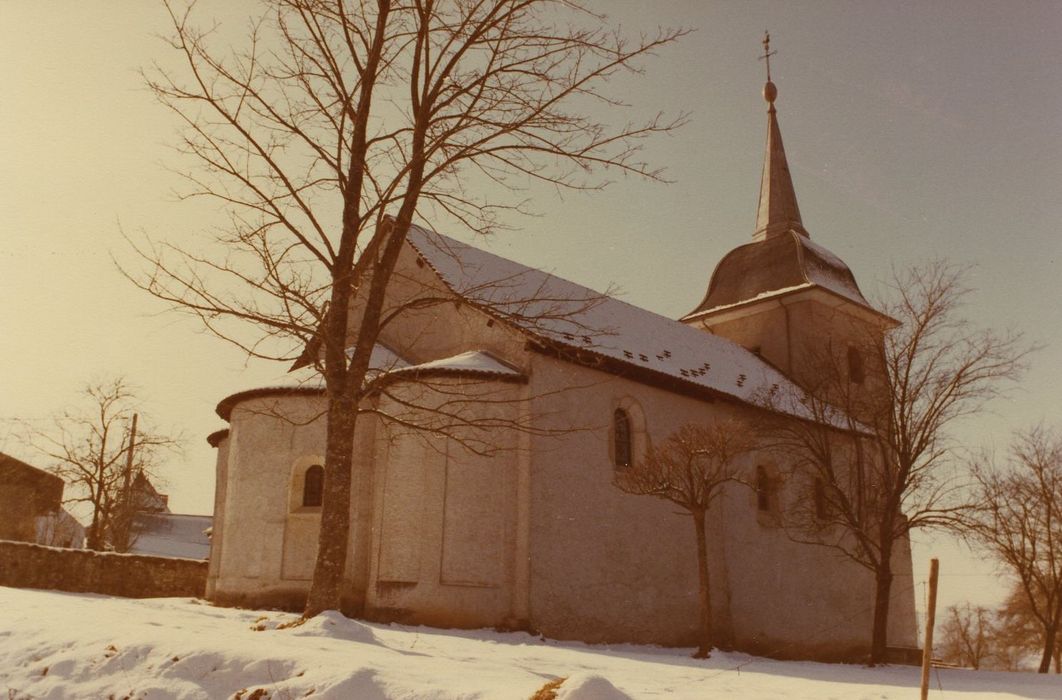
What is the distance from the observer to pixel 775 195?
110ft

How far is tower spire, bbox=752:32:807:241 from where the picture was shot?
108ft

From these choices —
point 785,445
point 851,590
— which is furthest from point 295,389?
point 851,590

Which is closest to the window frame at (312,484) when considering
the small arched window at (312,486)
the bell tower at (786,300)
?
the small arched window at (312,486)

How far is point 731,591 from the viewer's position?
21.2 m

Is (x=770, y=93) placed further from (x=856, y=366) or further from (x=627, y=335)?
(x=627, y=335)

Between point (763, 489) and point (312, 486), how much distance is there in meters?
12.0

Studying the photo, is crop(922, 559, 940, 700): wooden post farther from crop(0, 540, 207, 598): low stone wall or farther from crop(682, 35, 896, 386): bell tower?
crop(682, 35, 896, 386): bell tower

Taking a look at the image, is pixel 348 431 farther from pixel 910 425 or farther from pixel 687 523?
pixel 910 425

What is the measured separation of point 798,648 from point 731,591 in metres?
3.07

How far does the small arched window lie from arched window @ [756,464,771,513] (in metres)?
11.3

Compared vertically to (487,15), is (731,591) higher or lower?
lower


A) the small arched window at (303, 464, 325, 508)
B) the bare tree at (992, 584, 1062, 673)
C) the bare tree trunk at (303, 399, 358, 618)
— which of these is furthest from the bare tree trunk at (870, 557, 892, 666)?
the bare tree at (992, 584, 1062, 673)

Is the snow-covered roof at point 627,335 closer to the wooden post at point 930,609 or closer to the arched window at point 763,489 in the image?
the arched window at point 763,489

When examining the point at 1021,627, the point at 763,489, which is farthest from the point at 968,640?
the point at 763,489
